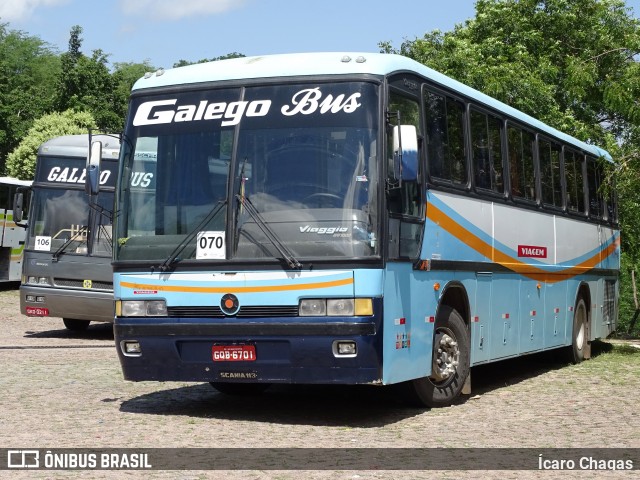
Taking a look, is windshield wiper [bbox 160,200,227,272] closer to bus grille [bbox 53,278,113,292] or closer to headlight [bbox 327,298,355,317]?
headlight [bbox 327,298,355,317]

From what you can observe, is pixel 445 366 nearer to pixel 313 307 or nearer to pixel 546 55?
pixel 313 307

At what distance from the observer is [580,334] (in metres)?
18.2

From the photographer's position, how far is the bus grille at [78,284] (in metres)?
20.6

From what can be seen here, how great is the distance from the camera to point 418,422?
10.9 meters

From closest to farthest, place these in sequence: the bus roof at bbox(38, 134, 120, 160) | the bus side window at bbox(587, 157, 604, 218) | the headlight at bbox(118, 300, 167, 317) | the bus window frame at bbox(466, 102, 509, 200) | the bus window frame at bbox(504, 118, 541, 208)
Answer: the headlight at bbox(118, 300, 167, 317) → the bus window frame at bbox(466, 102, 509, 200) → the bus window frame at bbox(504, 118, 541, 208) → the bus side window at bbox(587, 157, 604, 218) → the bus roof at bbox(38, 134, 120, 160)

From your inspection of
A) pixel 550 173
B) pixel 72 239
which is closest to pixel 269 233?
pixel 550 173

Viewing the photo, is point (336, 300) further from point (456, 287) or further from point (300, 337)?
point (456, 287)

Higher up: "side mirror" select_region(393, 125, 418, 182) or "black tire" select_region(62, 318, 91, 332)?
"side mirror" select_region(393, 125, 418, 182)

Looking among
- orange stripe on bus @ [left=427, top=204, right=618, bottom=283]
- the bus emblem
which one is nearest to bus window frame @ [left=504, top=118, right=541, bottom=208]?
orange stripe on bus @ [left=427, top=204, right=618, bottom=283]

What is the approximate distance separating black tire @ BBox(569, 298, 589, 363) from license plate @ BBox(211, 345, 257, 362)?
27.5 feet

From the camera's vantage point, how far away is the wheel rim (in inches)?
464

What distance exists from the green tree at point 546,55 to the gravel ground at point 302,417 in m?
9.44

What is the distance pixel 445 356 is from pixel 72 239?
10.7 meters

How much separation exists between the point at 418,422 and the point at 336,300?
5.16 ft
